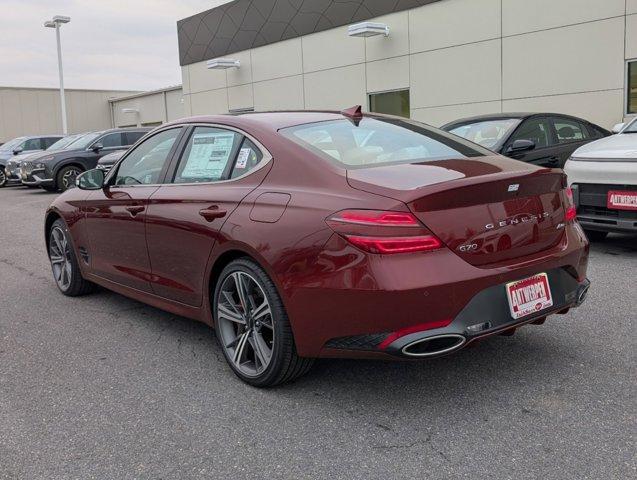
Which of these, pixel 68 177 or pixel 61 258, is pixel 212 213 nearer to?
pixel 61 258

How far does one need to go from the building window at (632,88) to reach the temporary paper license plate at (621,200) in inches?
274

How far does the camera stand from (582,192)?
6.46 metres

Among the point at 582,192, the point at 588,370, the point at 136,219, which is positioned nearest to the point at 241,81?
the point at 582,192

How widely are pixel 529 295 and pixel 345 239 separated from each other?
0.98m

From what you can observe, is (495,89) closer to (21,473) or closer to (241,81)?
(241,81)

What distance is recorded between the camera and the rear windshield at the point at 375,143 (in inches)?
134

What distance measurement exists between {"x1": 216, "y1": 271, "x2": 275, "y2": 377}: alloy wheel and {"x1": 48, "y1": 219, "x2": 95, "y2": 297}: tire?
231cm

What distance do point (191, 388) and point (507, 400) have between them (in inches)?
66.0

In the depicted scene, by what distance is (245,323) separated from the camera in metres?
3.50

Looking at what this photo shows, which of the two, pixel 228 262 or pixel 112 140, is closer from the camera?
pixel 228 262

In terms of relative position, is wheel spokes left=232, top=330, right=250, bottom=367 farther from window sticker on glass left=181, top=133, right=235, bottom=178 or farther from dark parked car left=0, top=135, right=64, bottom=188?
dark parked car left=0, top=135, right=64, bottom=188

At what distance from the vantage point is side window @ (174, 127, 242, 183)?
12.4ft

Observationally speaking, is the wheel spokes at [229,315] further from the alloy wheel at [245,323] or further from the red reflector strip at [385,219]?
the red reflector strip at [385,219]

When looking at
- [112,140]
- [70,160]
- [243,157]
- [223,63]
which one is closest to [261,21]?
[223,63]
